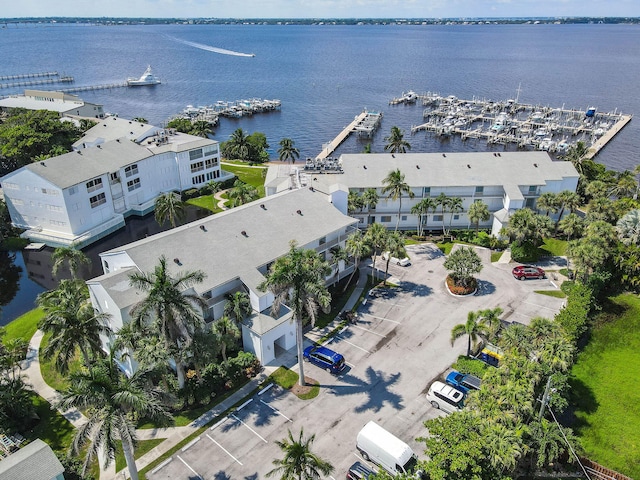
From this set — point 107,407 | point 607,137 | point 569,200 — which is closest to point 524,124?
point 607,137

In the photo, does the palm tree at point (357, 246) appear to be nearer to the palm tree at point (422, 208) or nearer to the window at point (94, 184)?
the palm tree at point (422, 208)

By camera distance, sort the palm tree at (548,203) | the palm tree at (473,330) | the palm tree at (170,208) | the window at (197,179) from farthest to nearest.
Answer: the window at (197,179)
the palm tree at (170,208)
the palm tree at (548,203)
the palm tree at (473,330)

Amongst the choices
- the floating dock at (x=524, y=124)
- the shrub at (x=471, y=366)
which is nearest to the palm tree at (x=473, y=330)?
the shrub at (x=471, y=366)

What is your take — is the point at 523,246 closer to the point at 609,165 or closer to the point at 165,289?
the point at 165,289

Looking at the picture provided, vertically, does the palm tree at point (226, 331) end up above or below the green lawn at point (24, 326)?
above

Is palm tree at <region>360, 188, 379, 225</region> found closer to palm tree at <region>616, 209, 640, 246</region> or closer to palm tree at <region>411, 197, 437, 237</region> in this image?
palm tree at <region>411, 197, 437, 237</region>

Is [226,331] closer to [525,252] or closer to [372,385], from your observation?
[372,385]
